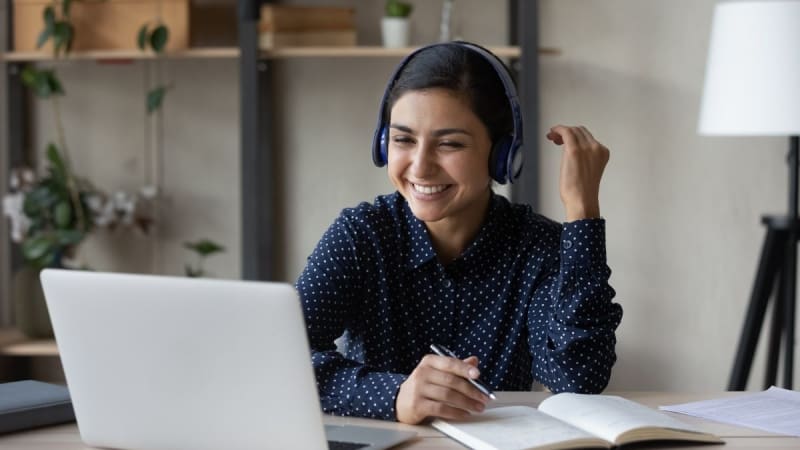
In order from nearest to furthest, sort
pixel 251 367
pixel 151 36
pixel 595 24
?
pixel 251 367, pixel 151 36, pixel 595 24

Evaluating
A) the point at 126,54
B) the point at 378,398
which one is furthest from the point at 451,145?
the point at 126,54

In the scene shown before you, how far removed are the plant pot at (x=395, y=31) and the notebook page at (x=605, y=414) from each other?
1.76m

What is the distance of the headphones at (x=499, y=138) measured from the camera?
156 cm

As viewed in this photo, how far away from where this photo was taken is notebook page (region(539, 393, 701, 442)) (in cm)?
114

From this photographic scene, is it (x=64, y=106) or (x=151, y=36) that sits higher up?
(x=151, y=36)

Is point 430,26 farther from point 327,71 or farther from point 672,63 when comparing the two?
point 672,63

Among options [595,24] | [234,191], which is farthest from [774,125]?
[234,191]

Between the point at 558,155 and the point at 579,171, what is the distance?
166 cm

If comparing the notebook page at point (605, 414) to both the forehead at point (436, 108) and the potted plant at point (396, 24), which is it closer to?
the forehead at point (436, 108)

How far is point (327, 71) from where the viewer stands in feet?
10.4

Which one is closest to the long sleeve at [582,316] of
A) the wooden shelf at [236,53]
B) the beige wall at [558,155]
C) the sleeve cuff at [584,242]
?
the sleeve cuff at [584,242]

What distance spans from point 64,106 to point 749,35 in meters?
1.96

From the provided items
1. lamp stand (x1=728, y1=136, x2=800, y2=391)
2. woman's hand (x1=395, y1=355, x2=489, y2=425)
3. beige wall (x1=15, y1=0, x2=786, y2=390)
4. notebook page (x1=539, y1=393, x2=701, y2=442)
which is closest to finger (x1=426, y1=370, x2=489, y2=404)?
woman's hand (x1=395, y1=355, x2=489, y2=425)

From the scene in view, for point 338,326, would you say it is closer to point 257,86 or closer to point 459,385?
point 459,385
